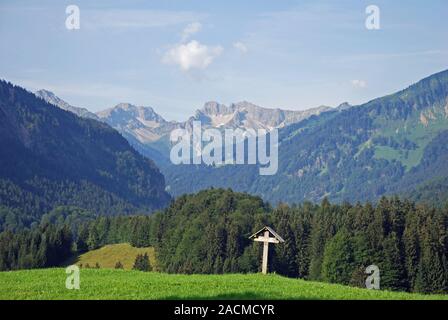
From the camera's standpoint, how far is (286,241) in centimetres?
13162

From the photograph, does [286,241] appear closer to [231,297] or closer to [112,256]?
[112,256]

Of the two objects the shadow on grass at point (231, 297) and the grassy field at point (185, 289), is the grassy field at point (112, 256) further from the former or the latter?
the shadow on grass at point (231, 297)

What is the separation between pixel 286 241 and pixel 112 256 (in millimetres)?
56257

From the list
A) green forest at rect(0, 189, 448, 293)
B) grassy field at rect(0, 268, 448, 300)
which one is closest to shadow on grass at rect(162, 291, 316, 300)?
grassy field at rect(0, 268, 448, 300)

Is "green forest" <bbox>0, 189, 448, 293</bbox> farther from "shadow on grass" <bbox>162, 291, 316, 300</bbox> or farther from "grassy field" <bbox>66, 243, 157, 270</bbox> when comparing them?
"shadow on grass" <bbox>162, 291, 316, 300</bbox>

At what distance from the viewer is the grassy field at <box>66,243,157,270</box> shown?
162 metres

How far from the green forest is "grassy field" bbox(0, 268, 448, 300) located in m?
72.2

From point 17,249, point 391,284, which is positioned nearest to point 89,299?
point 391,284

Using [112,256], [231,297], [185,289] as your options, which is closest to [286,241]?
[112,256]

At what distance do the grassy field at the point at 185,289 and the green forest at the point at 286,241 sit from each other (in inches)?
2842

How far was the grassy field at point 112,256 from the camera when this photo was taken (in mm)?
161738

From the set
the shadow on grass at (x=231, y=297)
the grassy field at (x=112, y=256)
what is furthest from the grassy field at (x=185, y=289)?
the grassy field at (x=112, y=256)
